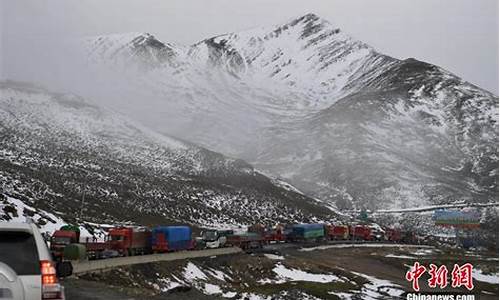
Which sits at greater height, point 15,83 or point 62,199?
point 15,83

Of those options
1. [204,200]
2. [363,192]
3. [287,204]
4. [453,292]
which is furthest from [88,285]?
[363,192]

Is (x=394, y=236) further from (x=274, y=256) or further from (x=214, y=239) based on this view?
(x=214, y=239)

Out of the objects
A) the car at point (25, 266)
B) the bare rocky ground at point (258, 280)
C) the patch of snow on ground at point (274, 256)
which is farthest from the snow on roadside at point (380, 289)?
the car at point (25, 266)

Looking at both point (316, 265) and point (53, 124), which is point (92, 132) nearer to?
point (53, 124)

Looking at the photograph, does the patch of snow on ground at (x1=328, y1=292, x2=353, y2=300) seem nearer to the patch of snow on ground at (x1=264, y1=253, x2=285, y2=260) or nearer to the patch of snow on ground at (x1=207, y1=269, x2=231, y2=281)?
Answer: the patch of snow on ground at (x1=207, y1=269, x2=231, y2=281)

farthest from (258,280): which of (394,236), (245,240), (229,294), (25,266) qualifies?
(394,236)

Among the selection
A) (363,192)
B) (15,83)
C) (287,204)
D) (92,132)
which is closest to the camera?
(287,204)

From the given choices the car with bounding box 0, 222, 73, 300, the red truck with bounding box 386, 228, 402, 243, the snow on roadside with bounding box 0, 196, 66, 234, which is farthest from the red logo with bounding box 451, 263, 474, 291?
the red truck with bounding box 386, 228, 402, 243

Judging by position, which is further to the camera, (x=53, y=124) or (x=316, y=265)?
(x=53, y=124)
